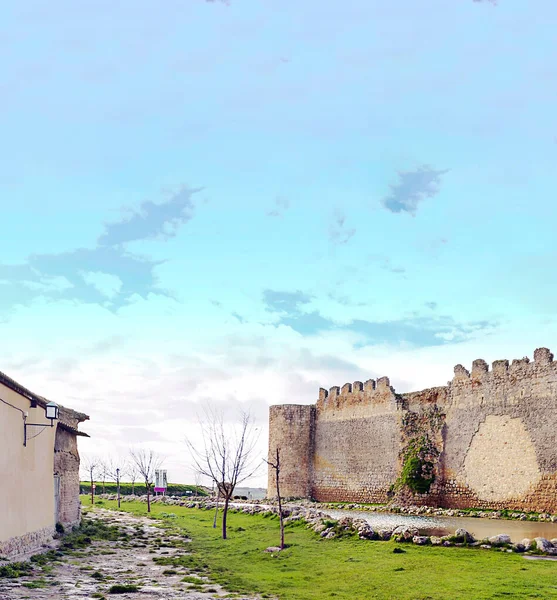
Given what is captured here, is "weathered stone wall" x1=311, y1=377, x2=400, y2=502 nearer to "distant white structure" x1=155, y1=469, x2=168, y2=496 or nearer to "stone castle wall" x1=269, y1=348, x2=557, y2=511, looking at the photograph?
"stone castle wall" x1=269, y1=348, x2=557, y2=511

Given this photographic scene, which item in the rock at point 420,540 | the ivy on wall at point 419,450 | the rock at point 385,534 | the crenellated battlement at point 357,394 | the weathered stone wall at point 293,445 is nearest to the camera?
the rock at point 420,540

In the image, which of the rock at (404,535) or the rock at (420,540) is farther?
the rock at (404,535)

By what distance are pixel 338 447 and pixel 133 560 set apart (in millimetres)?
25690

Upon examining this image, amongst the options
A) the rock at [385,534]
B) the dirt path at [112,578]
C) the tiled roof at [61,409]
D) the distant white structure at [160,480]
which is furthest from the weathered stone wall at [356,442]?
the distant white structure at [160,480]

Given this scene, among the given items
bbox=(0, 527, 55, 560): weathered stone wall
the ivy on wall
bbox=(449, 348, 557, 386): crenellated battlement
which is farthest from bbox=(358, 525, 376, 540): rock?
the ivy on wall

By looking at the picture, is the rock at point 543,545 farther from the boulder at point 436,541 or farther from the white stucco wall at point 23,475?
the white stucco wall at point 23,475

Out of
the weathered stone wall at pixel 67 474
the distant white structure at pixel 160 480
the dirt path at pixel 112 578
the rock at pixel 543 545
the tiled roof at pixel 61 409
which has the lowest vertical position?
the distant white structure at pixel 160 480

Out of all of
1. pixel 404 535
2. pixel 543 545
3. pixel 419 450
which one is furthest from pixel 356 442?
pixel 543 545

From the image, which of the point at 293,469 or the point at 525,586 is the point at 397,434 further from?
the point at 525,586

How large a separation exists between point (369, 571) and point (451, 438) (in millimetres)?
21052

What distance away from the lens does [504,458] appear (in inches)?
1211

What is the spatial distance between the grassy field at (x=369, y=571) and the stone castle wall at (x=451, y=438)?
12.8 meters

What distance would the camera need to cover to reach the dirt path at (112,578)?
12922 mm

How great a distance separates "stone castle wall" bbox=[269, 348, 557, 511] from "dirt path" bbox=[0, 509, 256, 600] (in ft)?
51.3
